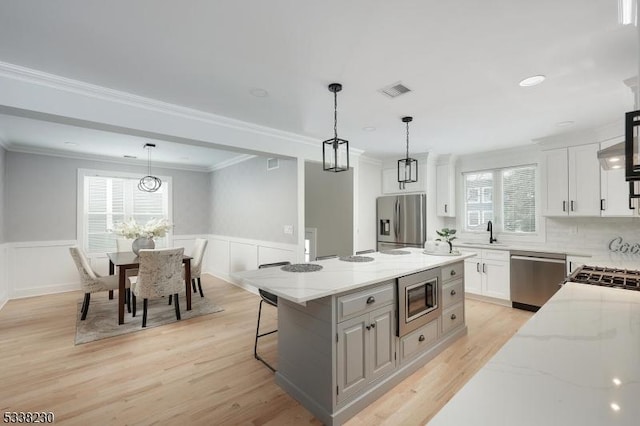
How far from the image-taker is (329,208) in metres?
5.70

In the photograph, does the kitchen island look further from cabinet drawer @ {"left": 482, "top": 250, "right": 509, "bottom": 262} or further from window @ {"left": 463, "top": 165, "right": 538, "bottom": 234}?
window @ {"left": 463, "top": 165, "right": 538, "bottom": 234}

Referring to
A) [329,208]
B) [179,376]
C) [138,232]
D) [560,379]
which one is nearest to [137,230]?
[138,232]

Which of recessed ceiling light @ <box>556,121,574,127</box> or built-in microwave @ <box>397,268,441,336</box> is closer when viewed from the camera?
built-in microwave @ <box>397,268,441,336</box>

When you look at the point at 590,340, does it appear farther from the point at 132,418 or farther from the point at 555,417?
the point at 132,418

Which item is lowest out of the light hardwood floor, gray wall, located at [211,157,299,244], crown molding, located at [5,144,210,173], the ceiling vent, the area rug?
the light hardwood floor

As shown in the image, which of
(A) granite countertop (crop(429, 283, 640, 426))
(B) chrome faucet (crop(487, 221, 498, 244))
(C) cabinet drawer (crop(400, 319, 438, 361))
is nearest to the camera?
(A) granite countertop (crop(429, 283, 640, 426))

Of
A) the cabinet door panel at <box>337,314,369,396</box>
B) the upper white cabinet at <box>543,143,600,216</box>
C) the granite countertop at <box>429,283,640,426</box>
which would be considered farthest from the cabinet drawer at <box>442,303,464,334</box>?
the upper white cabinet at <box>543,143,600,216</box>

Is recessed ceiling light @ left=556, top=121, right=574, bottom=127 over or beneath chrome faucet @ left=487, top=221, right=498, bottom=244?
over

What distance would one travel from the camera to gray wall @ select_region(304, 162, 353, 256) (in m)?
5.15

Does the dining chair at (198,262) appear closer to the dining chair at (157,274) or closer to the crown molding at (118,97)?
the dining chair at (157,274)

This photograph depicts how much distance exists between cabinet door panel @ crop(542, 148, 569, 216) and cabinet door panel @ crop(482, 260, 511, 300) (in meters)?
0.96

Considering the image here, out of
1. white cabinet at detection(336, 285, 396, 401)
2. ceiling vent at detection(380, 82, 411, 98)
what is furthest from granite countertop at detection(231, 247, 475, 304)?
ceiling vent at detection(380, 82, 411, 98)

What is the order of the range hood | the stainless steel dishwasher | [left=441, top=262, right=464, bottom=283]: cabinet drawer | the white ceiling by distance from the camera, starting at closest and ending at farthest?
the white ceiling < the range hood < [left=441, top=262, right=464, bottom=283]: cabinet drawer < the stainless steel dishwasher

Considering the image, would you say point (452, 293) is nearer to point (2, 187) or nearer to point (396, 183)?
point (396, 183)
